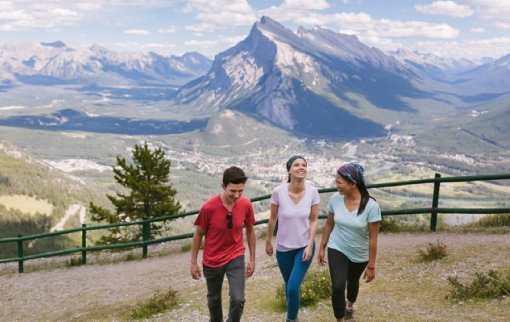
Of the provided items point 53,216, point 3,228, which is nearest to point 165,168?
point 3,228

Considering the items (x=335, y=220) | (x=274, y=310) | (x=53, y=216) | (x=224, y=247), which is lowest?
(x=53, y=216)

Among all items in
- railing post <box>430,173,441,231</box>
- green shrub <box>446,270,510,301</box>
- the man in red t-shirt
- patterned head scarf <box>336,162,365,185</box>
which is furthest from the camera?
railing post <box>430,173,441,231</box>

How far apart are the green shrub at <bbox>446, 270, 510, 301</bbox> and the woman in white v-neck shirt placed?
2.60 metres

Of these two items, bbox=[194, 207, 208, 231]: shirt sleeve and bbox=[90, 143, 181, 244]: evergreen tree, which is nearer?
bbox=[194, 207, 208, 231]: shirt sleeve

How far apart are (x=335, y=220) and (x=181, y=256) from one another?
9.33 metres

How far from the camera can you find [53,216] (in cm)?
13712

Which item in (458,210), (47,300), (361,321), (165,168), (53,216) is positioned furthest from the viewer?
(53,216)

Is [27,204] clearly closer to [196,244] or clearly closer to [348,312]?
[196,244]

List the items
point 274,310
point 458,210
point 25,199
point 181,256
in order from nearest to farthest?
point 274,310
point 458,210
point 181,256
point 25,199

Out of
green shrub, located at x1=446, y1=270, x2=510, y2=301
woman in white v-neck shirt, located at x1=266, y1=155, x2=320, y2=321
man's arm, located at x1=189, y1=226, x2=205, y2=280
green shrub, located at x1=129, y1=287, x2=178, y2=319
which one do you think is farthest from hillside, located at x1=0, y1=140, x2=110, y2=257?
green shrub, located at x1=446, y1=270, x2=510, y2=301

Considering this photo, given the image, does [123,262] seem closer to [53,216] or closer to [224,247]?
[224,247]

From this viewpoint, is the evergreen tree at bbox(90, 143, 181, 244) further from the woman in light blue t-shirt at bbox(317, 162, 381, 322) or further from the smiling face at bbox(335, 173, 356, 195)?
the smiling face at bbox(335, 173, 356, 195)

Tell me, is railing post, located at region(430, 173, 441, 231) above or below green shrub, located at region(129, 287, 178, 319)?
above

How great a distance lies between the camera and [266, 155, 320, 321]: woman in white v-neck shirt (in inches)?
229
